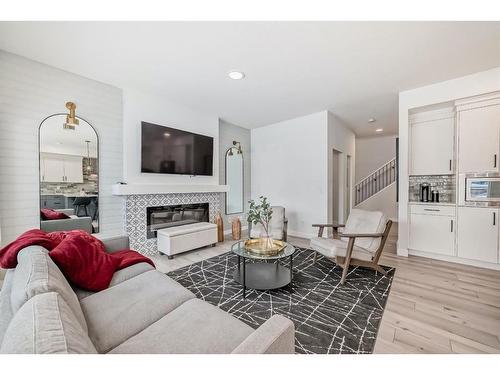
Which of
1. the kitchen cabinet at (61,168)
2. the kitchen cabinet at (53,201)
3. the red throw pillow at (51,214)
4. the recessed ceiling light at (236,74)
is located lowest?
the red throw pillow at (51,214)

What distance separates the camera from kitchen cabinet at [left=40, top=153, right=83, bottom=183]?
8.69ft

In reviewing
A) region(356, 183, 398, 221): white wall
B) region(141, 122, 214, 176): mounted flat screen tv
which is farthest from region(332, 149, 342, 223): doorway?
region(141, 122, 214, 176): mounted flat screen tv

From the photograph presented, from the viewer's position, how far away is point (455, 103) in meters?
3.05

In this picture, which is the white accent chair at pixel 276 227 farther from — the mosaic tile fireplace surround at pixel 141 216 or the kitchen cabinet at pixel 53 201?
the kitchen cabinet at pixel 53 201

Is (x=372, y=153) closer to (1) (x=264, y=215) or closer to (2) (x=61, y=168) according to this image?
(1) (x=264, y=215)

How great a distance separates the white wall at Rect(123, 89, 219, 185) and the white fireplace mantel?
16 centimetres

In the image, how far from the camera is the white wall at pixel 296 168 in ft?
14.6

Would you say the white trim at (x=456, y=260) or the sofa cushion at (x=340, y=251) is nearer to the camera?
the sofa cushion at (x=340, y=251)

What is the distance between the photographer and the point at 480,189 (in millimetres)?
2943

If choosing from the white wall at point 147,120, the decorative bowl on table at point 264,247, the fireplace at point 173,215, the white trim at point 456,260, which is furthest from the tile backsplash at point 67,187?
the white trim at point 456,260

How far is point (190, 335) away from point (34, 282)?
0.76 m

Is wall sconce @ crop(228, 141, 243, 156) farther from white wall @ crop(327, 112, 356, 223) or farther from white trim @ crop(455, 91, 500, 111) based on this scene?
white trim @ crop(455, 91, 500, 111)

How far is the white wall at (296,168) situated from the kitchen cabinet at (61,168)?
3.69 metres

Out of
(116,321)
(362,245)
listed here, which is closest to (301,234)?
(362,245)
